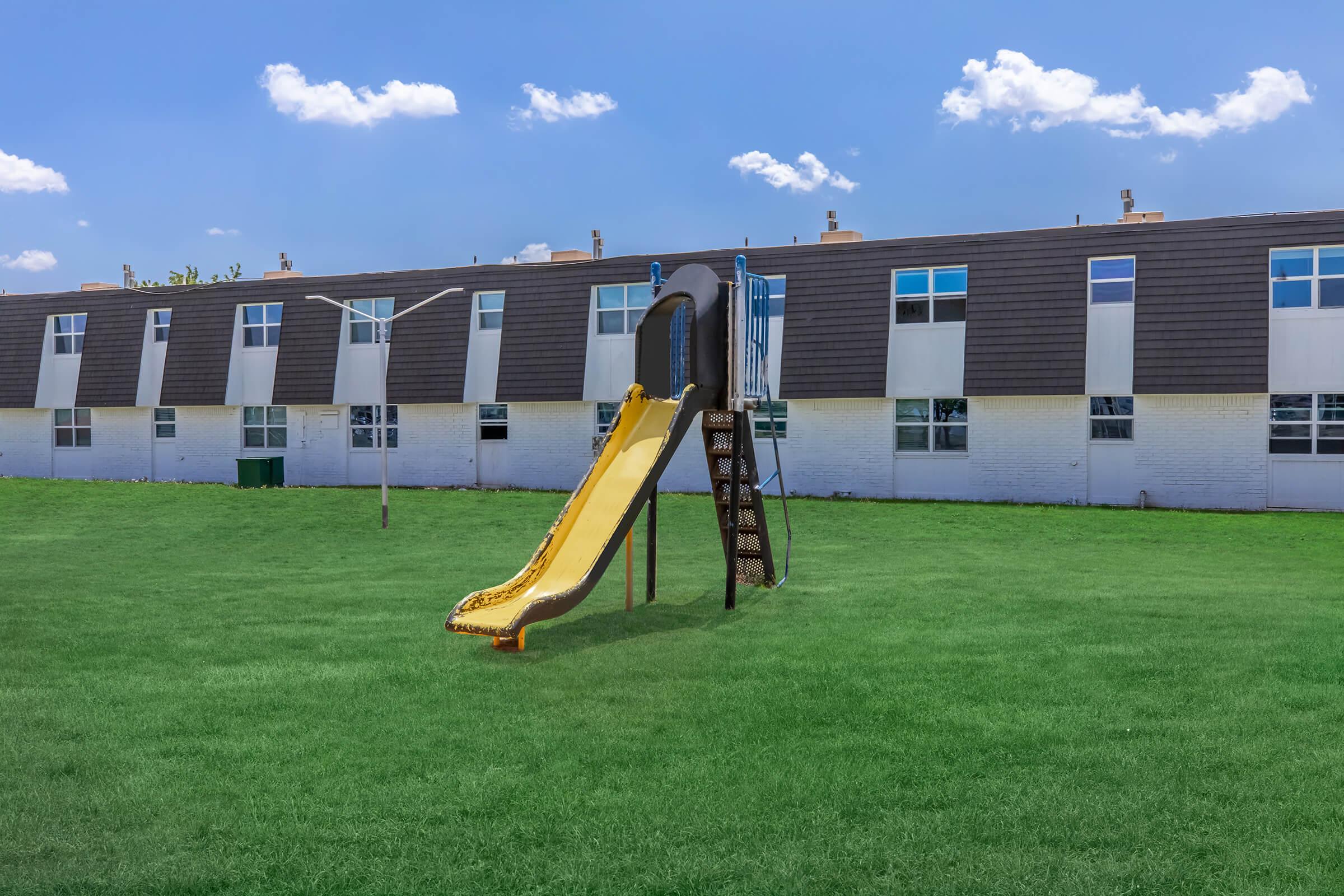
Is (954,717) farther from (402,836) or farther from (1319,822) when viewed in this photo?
(402,836)

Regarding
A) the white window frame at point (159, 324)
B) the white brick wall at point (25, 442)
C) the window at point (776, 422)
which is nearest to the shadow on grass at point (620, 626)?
the window at point (776, 422)

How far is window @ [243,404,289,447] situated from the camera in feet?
122

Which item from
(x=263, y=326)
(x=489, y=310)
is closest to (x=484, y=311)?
(x=489, y=310)

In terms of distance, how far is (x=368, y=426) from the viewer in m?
35.8

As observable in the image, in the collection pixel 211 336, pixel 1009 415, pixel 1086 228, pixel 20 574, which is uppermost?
pixel 1086 228

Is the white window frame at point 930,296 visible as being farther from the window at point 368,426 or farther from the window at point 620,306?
the window at point 368,426

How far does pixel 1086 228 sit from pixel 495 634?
2261 cm

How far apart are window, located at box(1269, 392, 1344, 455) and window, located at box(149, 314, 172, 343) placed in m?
34.4

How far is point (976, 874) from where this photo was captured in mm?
5141

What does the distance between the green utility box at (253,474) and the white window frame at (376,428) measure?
2714 millimetres

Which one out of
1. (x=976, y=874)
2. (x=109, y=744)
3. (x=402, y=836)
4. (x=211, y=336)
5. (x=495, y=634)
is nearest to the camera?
(x=976, y=874)

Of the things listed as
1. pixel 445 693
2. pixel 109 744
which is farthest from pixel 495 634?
pixel 109 744

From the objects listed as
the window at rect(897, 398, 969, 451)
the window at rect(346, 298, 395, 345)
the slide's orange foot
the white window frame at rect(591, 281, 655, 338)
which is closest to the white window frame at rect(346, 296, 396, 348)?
the window at rect(346, 298, 395, 345)

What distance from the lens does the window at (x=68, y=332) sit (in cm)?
4041
